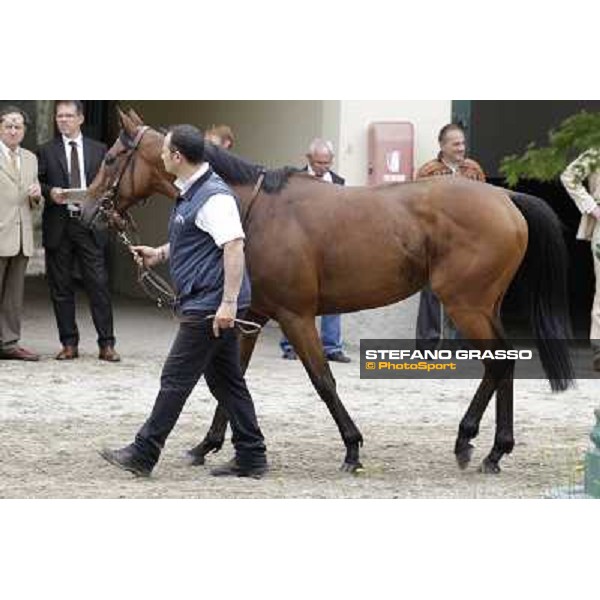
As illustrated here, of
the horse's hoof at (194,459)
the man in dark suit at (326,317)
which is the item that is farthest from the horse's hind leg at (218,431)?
the man in dark suit at (326,317)

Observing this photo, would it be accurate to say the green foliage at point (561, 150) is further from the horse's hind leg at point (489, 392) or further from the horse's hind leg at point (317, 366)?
the horse's hind leg at point (317, 366)

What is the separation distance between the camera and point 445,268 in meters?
8.55

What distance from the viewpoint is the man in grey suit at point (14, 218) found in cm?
1218

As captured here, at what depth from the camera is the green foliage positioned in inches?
272

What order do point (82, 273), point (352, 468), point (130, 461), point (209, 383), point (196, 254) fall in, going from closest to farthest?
point (196, 254) → point (130, 461) → point (209, 383) → point (352, 468) → point (82, 273)

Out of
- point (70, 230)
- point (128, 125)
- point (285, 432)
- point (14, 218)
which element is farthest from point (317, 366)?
point (14, 218)

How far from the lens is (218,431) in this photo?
8.77 meters

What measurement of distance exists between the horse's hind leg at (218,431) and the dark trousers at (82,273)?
3.82 metres

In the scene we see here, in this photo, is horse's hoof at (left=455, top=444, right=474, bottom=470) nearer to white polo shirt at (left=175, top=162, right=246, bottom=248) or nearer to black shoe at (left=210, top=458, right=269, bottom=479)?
black shoe at (left=210, top=458, right=269, bottom=479)

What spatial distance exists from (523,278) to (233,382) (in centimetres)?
188

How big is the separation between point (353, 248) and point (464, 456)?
4.32 ft

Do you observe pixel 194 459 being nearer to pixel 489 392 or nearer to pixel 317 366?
pixel 317 366

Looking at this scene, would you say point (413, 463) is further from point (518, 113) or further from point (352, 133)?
point (518, 113)

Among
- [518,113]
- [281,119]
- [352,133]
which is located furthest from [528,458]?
[518,113]
